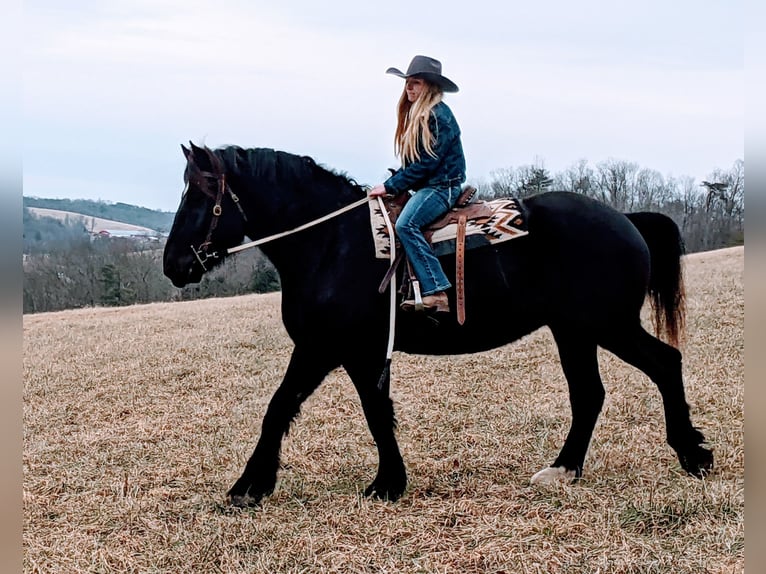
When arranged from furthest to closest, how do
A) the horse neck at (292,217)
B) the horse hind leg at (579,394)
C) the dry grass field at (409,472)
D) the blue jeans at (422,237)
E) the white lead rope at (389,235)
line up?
the horse hind leg at (579,394) < the horse neck at (292,217) < the white lead rope at (389,235) < the blue jeans at (422,237) < the dry grass field at (409,472)

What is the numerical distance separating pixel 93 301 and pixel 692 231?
126 ft

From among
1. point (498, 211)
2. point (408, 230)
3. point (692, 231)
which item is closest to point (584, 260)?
point (498, 211)

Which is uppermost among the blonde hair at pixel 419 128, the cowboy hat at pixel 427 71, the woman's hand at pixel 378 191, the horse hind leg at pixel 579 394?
the cowboy hat at pixel 427 71

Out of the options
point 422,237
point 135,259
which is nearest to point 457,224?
point 422,237

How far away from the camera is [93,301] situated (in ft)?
136

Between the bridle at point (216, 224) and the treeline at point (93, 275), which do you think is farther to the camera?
the treeline at point (93, 275)

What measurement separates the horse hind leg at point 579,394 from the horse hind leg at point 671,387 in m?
0.20

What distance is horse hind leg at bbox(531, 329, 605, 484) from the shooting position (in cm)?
514

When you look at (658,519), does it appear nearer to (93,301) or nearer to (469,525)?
(469,525)

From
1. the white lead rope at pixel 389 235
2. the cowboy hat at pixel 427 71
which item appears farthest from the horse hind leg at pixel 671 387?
the cowboy hat at pixel 427 71

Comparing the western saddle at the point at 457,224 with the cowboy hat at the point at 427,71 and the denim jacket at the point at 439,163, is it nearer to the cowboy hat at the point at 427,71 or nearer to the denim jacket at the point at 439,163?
the denim jacket at the point at 439,163

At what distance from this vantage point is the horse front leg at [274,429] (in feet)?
16.2

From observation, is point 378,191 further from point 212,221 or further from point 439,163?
point 212,221

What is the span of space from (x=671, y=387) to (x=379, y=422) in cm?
234
